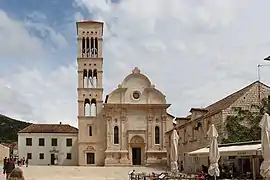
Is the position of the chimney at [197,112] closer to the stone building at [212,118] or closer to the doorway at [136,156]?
the stone building at [212,118]

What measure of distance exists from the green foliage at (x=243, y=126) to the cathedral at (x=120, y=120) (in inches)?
1114

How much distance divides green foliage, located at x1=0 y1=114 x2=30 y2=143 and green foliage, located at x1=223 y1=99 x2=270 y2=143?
89301 millimetres

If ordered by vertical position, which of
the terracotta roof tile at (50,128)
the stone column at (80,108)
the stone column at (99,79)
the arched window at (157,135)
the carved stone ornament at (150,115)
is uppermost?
the stone column at (99,79)

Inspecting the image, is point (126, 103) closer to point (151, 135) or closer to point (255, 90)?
point (151, 135)

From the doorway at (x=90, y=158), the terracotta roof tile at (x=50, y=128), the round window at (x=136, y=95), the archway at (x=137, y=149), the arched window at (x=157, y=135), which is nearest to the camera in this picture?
the archway at (x=137, y=149)

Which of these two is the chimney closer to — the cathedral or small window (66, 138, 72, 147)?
the cathedral

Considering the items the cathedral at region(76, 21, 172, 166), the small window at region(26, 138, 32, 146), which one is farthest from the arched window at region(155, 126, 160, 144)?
the small window at region(26, 138, 32, 146)

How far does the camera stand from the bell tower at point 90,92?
218ft

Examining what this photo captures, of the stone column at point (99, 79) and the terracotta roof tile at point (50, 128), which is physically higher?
the stone column at point (99, 79)

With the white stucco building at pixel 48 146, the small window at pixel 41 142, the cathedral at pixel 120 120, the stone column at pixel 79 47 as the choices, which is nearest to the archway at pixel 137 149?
the cathedral at pixel 120 120

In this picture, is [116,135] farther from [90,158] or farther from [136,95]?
[136,95]

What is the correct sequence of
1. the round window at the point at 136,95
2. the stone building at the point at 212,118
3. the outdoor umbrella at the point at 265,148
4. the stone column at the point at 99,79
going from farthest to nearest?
1. the stone column at the point at 99,79
2. the round window at the point at 136,95
3. the stone building at the point at 212,118
4. the outdoor umbrella at the point at 265,148

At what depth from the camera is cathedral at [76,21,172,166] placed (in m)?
65.9

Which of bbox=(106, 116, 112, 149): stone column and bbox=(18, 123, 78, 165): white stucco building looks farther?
bbox=(18, 123, 78, 165): white stucco building
